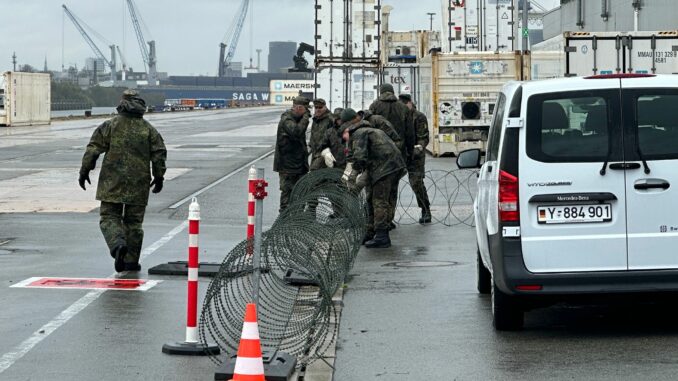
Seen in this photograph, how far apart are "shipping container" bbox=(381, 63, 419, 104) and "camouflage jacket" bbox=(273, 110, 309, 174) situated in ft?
77.6

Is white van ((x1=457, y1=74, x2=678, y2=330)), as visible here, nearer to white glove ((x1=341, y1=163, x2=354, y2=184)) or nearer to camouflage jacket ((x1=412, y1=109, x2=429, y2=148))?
white glove ((x1=341, y1=163, x2=354, y2=184))

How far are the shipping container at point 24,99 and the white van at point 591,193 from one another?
5741 centimetres

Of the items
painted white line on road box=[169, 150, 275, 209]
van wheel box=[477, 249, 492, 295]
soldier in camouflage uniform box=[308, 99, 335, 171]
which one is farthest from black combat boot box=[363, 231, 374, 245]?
painted white line on road box=[169, 150, 275, 209]

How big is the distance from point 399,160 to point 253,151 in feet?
90.0

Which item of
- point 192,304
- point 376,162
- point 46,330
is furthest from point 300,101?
point 192,304

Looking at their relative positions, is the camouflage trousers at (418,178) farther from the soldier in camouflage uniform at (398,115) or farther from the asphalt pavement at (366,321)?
the asphalt pavement at (366,321)

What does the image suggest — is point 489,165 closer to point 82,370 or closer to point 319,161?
point 82,370

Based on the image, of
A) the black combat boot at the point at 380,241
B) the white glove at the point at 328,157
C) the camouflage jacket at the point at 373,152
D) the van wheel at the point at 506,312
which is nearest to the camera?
the van wheel at the point at 506,312

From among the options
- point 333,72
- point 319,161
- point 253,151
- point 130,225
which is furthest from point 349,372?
point 253,151

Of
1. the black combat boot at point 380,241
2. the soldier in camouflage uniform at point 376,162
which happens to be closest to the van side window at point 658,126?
the soldier in camouflage uniform at point 376,162

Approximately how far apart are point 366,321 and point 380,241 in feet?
18.0

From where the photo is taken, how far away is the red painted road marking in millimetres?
13141

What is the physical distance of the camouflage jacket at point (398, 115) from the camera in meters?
19.8

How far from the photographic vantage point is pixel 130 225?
47.3ft
